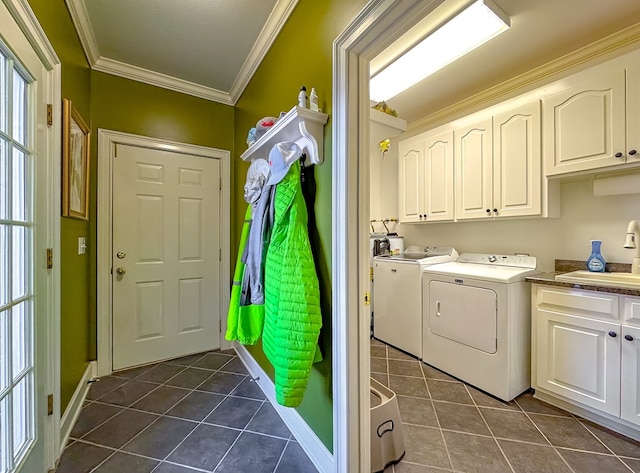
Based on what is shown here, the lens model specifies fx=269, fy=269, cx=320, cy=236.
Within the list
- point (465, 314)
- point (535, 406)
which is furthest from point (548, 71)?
point (535, 406)

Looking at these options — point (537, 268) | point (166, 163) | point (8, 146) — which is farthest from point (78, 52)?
point (537, 268)

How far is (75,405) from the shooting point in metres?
1.72

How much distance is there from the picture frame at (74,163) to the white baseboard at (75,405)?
115cm

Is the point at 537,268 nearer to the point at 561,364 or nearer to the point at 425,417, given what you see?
the point at 561,364

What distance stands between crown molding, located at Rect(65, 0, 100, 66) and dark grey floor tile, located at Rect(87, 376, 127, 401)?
254cm

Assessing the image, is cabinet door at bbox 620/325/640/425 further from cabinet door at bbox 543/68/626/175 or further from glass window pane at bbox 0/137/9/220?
glass window pane at bbox 0/137/9/220

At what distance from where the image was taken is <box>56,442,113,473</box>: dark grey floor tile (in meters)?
1.34

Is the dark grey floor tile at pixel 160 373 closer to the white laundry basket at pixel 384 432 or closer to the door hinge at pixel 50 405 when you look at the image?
the door hinge at pixel 50 405

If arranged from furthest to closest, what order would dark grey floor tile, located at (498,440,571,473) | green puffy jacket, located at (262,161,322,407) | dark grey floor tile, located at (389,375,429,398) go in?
dark grey floor tile, located at (389,375,429,398) → dark grey floor tile, located at (498,440,571,473) → green puffy jacket, located at (262,161,322,407)

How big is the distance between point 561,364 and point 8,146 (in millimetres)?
3176

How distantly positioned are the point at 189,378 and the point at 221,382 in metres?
0.29

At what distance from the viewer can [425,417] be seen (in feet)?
5.76

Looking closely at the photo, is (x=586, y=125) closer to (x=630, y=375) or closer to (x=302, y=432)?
(x=630, y=375)

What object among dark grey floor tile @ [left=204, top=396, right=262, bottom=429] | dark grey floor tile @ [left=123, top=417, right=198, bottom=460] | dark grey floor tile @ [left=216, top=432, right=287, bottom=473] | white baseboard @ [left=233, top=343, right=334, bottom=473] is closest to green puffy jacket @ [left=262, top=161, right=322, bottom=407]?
white baseboard @ [left=233, top=343, right=334, bottom=473]
